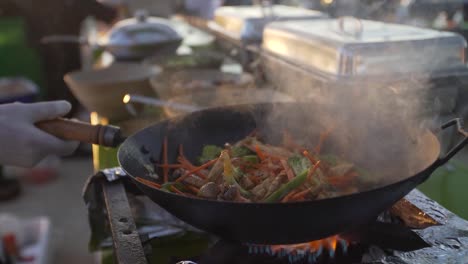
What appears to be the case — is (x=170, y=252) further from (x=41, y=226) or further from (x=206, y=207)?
(x=41, y=226)

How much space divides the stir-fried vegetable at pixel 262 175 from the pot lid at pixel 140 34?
1.93 meters

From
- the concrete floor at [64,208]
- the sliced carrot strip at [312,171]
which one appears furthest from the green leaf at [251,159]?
the concrete floor at [64,208]

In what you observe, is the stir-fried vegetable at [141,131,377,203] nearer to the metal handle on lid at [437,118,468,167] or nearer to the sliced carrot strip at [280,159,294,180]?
the sliced carrot strip at [280,159,294,180]

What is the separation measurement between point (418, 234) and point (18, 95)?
4.76 m

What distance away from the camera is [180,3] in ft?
22.4

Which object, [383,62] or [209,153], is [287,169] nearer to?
[209,153]

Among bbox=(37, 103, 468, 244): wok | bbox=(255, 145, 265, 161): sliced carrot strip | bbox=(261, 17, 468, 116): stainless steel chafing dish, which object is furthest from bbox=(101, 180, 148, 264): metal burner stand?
bbox=(261, 17, 468, 116): stainless steel chafing dish

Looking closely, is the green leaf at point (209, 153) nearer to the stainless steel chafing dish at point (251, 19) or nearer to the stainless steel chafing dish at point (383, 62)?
the stainless steel chafing dish at point (383, 62)

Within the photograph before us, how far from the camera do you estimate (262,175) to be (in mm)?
1570

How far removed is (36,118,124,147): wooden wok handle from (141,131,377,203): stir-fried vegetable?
191 millimetres

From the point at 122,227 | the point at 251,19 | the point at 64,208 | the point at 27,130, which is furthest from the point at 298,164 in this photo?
the point at 64,208

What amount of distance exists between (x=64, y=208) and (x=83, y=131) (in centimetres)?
357

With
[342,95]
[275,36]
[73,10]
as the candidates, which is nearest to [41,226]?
[275,36]

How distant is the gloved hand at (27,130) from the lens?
1590mm
